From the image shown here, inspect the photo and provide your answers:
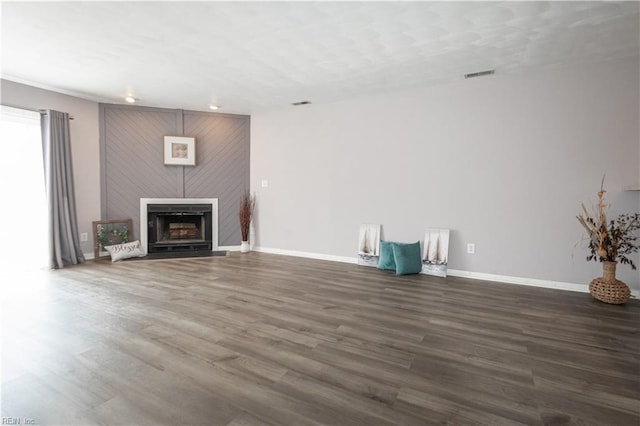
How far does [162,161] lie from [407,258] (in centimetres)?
432

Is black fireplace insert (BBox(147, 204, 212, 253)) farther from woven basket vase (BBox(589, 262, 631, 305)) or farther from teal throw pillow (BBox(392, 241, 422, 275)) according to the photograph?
woven basket vase (BBox(589, 262, 631, 305))

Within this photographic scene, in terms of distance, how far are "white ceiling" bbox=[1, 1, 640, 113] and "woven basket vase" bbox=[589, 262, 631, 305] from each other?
2181 mm

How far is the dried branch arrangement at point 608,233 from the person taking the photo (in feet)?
10.0

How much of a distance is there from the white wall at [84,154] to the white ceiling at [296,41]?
1.29 feet

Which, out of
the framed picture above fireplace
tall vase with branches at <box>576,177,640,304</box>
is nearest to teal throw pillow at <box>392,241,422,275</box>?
tall vase with branches at <box>576,177,640,304</box>

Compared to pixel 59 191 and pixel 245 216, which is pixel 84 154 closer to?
pixel 59 191

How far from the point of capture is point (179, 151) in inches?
207

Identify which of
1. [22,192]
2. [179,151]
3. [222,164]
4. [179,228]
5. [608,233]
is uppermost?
[179,151]

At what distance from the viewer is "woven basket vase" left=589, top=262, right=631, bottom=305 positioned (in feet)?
9.68

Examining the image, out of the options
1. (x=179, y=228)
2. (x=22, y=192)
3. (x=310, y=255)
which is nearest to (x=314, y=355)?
(x=310, y=255)

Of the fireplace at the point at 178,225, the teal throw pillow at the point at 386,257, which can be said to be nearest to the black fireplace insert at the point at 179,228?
the fireplace at the point at 178,225

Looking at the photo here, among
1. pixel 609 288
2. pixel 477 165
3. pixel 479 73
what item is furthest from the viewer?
pixel 477 165

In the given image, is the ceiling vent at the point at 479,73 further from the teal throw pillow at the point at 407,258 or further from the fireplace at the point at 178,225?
the fireplace at the point at 178,225

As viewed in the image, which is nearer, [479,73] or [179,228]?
[479,73]
